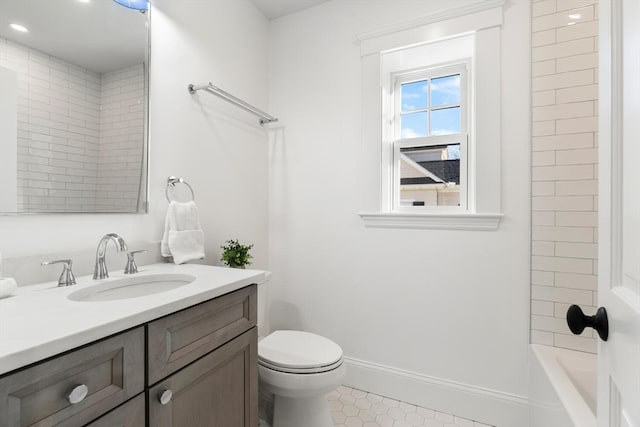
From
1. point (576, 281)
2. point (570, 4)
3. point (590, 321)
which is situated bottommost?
point (576, 281)

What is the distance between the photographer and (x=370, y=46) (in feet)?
6.30

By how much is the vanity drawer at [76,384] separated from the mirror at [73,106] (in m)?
0.68

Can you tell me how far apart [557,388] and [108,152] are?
205cm

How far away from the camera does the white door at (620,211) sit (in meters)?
0.50

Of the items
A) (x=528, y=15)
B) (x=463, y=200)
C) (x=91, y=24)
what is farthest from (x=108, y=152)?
(x=528, y=15)

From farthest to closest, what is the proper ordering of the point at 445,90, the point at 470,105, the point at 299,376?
the point at 445,90, the point at 470,105, the point at 299,376

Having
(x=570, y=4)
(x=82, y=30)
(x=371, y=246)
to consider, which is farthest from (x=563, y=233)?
(x=82, y=30)

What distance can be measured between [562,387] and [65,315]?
1699mm

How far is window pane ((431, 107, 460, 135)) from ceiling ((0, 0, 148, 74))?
1.62 meters

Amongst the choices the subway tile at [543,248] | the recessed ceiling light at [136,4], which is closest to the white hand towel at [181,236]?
the recessed ceiling light at [136,4]

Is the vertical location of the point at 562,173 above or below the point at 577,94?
below

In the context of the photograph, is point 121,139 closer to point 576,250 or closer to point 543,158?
point 543,158

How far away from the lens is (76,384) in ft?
2.12

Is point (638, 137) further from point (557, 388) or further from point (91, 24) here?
point (91, 24)
